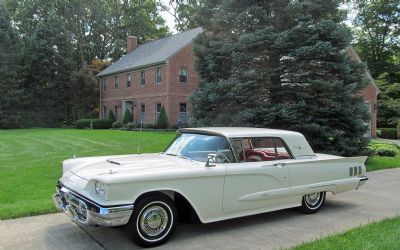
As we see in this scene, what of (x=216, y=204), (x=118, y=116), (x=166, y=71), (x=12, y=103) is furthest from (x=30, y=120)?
(x=216, y=204)

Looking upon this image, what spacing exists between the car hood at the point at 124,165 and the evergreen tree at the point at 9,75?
1416 inches

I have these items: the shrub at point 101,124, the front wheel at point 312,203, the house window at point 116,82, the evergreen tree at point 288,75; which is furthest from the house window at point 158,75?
the front wheel at point 312,203

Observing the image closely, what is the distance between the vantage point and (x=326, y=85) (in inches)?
489

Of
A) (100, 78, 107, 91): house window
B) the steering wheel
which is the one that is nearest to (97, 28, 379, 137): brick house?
(100, 78, 107, 91): house window

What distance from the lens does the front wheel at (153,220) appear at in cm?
509

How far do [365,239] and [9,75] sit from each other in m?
40.9

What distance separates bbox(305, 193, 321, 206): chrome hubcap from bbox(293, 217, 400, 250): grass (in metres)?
1.13

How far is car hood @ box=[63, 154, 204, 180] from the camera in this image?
17.8 ft

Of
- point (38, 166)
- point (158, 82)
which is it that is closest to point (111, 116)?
point (158, 82)

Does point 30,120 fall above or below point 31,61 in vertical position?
below

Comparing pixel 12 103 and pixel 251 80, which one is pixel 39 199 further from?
pixel 12 103

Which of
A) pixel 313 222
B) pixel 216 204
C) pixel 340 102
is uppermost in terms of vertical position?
pixel 340 102

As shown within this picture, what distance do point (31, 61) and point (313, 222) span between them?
138ft

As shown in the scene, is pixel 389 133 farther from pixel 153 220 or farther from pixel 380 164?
pixel 153 220
